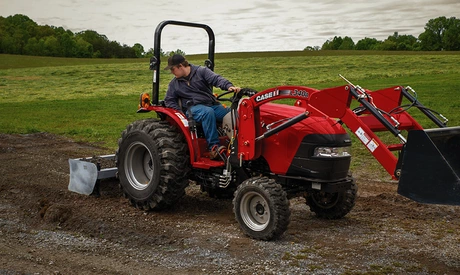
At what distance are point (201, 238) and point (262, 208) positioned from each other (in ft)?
2.28

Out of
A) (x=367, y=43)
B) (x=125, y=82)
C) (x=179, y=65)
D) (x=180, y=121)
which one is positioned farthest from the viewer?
(x=367, y=43)

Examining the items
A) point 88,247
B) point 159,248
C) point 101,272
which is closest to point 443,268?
point 159,248

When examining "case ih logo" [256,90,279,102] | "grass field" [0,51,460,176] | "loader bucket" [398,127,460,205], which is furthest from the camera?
"grass field" [0,51,460,176]

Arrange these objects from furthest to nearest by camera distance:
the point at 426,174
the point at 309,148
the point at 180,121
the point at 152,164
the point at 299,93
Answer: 1. the point at 152,164
2. the point at 180,121
3. the point at 309,148
4. the point at 299,93
5. the point at 426,174

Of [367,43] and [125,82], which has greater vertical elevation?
[367,43]

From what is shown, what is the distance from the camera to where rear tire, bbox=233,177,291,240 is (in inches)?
217

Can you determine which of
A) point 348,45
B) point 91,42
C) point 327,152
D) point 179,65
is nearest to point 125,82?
point 179,65

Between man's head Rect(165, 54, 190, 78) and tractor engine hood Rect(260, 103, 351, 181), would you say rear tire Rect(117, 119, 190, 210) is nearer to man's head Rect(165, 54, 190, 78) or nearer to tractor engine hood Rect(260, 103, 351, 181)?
man's head Rect(165, 54, 190, 78)

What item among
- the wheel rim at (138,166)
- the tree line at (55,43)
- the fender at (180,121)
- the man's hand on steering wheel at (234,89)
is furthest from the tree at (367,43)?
the man's hand on steering wheel at (234,89)

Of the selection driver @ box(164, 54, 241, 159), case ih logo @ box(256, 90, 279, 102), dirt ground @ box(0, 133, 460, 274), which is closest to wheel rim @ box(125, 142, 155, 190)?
dirt ground @ box(0, 133, 460, 274)

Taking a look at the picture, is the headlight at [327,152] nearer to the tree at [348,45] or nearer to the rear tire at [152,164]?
the rear tire at [152,164]

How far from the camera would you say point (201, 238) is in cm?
574

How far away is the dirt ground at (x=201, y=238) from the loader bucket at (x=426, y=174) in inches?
26.3

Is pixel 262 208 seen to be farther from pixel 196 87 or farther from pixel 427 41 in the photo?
pixel 427 41
